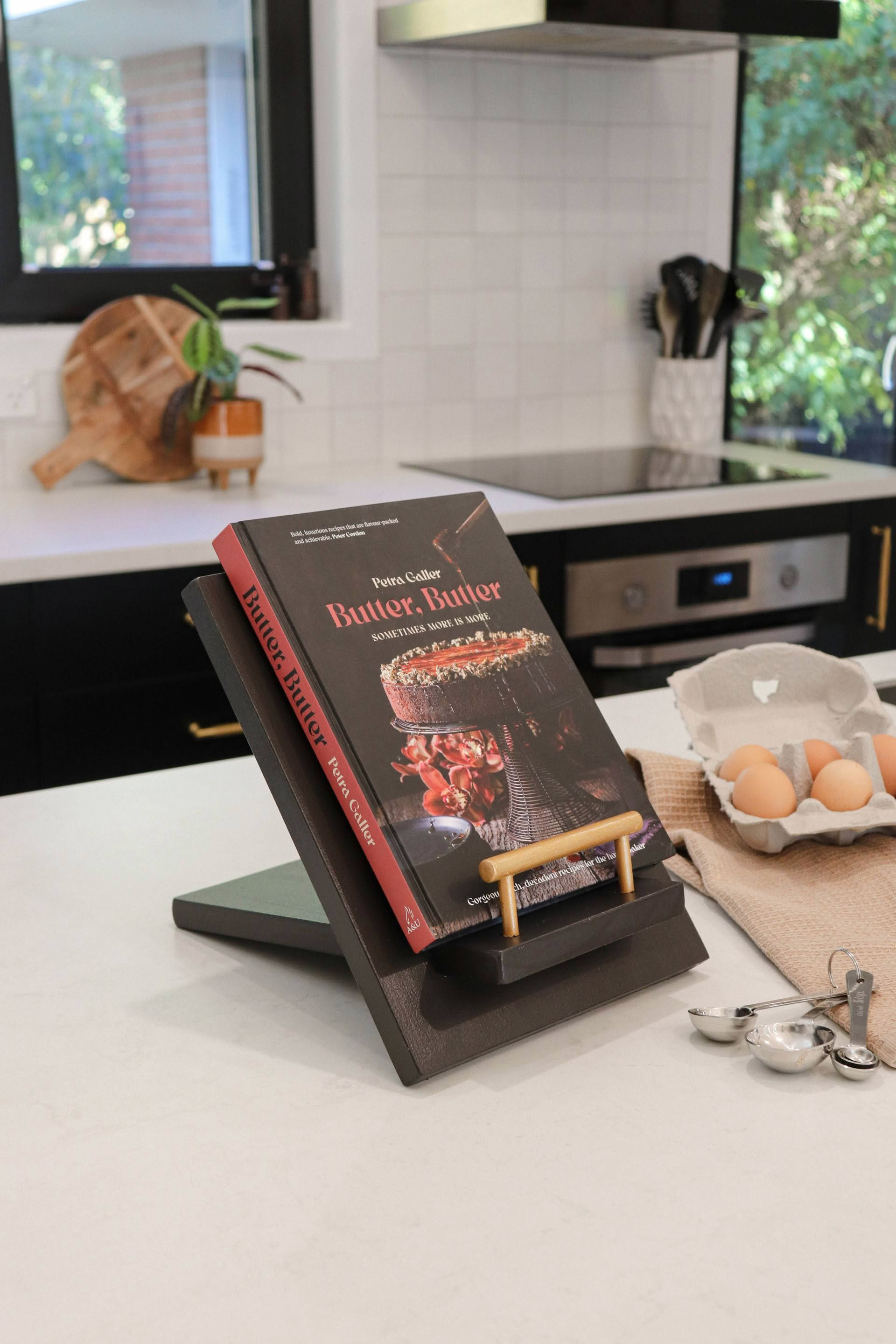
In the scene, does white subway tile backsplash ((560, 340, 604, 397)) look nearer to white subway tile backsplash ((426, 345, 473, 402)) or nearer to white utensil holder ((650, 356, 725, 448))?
white utensil holder ((650, 356, 725, 448))

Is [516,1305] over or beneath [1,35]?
beneath

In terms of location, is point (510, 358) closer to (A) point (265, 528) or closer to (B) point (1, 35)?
(B) point (1, 35)

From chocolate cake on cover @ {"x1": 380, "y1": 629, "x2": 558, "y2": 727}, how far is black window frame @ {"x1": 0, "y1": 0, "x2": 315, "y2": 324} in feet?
6.69

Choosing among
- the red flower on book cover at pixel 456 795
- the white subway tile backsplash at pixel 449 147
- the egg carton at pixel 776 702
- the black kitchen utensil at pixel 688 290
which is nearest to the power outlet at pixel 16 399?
the white subway tile backsplash at pixel 449 147

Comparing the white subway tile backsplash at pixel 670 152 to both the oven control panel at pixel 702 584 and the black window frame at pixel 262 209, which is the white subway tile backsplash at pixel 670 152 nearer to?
the black window frame at pixel 262 209

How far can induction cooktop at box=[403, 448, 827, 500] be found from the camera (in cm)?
246

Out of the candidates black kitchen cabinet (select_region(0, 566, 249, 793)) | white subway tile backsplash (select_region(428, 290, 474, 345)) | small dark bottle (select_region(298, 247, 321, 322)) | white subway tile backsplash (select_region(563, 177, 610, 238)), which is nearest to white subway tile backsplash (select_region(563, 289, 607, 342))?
white subway tile backsplash (select_region(563, 177, 610, 238))

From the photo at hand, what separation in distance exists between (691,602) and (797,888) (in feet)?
5.46

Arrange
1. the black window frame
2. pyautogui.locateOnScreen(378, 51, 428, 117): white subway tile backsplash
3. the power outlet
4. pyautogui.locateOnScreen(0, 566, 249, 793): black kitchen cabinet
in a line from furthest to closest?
1. pyautogui.locateOnScreen(378, 51, 428, 117): white subway tile backsplash
2. the black window frame
3. the power outlet
4. pyautogui.locateOnScreen(0, 566, 249, 793): black kitchen cabinet

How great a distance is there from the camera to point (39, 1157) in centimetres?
60

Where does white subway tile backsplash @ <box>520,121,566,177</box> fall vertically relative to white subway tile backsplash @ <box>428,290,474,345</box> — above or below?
above

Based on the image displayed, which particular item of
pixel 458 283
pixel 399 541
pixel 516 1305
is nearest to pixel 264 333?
pixel 458 283

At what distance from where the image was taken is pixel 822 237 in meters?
3.15

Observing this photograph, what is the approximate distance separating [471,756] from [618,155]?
253cm
